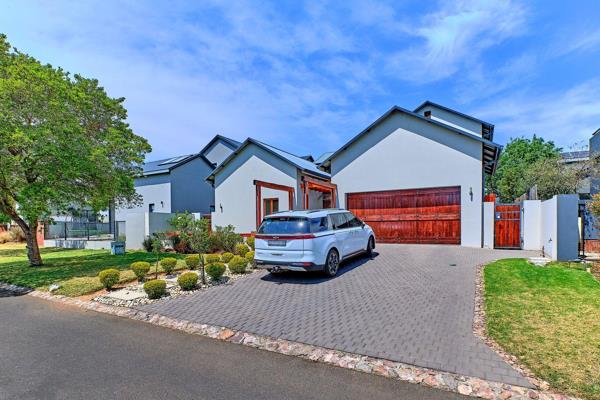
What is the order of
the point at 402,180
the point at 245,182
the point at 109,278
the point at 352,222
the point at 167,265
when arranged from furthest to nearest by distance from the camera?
the point at 245,182 < the point at 402,180 < the point at 352,222 < the point at 167,265 < the point at 109,278

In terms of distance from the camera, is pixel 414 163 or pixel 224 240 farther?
pixel 414 163

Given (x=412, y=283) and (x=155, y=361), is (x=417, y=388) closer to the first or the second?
(x=155, y=361)

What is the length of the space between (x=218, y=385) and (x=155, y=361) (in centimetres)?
122

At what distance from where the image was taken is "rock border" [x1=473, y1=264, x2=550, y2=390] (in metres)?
3.49

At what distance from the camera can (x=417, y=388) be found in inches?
137

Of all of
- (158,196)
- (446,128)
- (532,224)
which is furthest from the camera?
(158,196)

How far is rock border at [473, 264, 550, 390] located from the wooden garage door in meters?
7.17

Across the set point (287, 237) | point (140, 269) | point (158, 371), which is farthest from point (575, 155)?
point (158, 371)

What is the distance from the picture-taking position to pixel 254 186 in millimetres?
18703

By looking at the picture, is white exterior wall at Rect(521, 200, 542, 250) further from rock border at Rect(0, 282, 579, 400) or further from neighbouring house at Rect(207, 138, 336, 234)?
rock border at Rect(0, 282, 579, 400)

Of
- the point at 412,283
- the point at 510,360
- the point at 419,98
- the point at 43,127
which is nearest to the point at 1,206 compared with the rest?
the point at 43,127

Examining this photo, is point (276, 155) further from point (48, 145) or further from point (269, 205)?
point (48, 145)

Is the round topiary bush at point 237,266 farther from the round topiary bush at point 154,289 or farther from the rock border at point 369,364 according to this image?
the rock border at point 369,364

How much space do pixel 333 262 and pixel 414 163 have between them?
27.7 feet
